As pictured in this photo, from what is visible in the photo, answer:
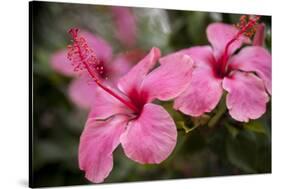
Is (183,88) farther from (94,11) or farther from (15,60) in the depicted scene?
(15,60)

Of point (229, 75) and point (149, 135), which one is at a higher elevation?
point (229, 75)

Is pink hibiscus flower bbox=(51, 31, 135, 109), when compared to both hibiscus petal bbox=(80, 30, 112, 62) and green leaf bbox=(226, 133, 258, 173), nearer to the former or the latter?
hibiscus petal bbox=(80, 30, 112, 62)

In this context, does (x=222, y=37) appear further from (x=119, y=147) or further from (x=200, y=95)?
(x=119, y=147)

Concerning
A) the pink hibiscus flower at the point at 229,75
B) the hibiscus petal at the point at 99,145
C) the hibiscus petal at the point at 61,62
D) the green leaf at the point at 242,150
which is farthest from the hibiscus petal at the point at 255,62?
the hibiscus petal at the point at 61,62

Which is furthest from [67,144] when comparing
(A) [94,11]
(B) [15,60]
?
(A) [94,11]

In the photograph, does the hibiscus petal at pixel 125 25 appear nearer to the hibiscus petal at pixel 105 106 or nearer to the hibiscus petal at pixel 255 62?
the hibiscus petal at pixel 105 106

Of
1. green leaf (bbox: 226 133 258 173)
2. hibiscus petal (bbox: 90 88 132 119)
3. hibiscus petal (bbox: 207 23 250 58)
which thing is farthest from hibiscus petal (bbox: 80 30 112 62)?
green leaf (bbox: 226 133 258 173)

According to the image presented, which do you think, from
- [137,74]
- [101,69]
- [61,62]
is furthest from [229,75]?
[61,62]
